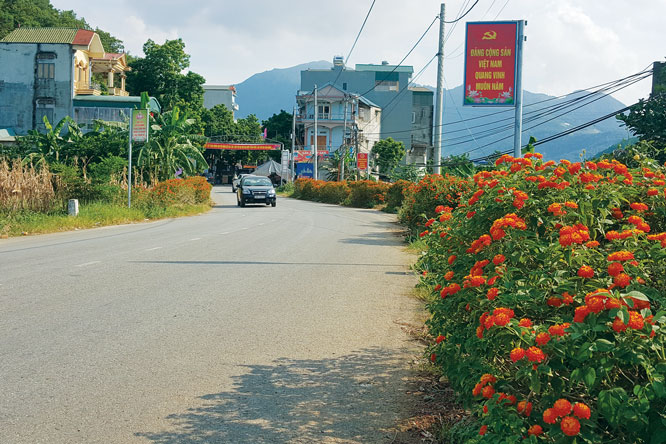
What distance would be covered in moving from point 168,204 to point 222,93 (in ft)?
341

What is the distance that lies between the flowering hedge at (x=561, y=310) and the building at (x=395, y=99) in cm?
9319

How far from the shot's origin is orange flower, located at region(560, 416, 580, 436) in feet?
8.54

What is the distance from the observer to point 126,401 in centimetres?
475

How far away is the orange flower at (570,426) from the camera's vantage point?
8.54 feet

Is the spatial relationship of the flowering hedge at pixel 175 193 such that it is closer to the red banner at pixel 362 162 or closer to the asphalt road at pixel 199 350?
the asphalt road at pixel 199 350

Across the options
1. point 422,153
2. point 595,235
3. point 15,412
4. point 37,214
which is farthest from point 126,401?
→ point 422,153

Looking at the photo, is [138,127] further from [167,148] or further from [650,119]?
[650,119]

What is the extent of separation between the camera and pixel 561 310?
10.7 ft

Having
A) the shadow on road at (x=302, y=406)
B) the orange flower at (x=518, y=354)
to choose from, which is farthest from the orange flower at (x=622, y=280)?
the shadow on road at (x=302, y=406)

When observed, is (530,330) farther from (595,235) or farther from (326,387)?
(326,387)

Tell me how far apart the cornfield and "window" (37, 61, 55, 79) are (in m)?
35.8

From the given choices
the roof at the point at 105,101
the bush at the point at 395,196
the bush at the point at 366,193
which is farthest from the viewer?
the roof at the point at 105,101

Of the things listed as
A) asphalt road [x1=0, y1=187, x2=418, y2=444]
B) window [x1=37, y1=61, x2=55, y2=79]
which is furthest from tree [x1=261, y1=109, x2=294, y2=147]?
asphalt road [x1=0, y1=187, x2=418, y2=444]

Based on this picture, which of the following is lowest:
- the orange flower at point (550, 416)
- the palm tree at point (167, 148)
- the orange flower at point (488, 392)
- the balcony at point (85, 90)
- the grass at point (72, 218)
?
the grass at point (72, 218)
